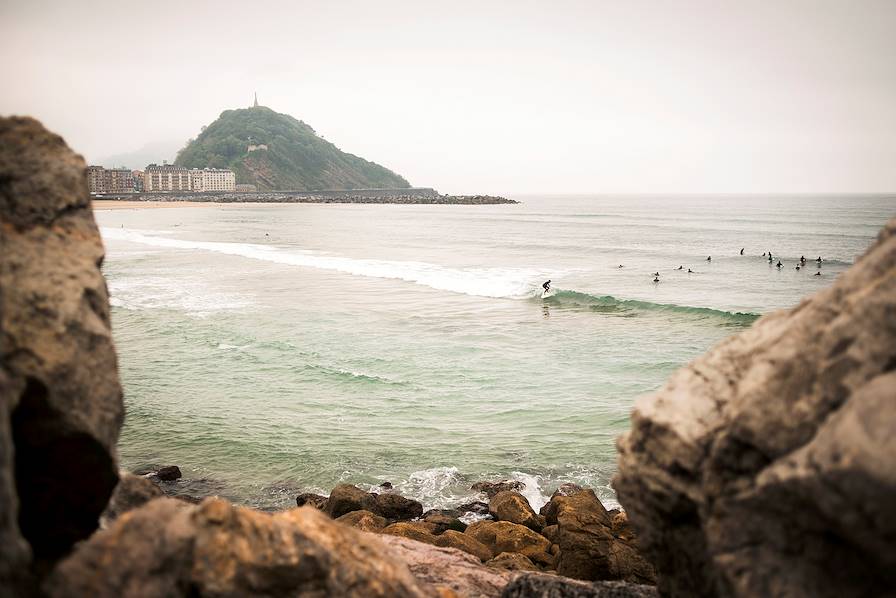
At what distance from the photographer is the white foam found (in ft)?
131

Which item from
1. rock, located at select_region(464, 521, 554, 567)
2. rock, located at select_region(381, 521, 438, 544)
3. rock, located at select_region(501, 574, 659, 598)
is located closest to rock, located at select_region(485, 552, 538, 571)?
rock, located at select_region(464, 521, 554, 567)

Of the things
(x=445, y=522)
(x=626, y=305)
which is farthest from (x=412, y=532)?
(x=626, y=305)

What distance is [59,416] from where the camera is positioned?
419cm

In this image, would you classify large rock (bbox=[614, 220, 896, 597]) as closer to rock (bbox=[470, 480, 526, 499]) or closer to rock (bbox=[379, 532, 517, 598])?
rock (bbox=[379, 532, 517, 598])

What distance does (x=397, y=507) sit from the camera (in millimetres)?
12188

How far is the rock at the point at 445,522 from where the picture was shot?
1124 centimetres

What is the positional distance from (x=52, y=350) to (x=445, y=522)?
8487 mm

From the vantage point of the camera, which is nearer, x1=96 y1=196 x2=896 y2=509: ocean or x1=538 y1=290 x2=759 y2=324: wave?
x1=96 y1=196 x2=896 y2=509: ocean

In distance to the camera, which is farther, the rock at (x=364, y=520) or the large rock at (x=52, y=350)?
the rock at (x=364, y=520)

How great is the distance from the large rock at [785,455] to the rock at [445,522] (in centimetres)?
668

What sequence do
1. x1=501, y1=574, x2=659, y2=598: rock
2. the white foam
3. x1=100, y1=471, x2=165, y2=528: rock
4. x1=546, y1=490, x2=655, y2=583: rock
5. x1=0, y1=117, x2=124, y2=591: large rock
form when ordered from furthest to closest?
the white foam < x1=546, y1=490, x2=655, y2=583: rock < x1=501, y1=574, x2=659, y2=598: rock < x1=100, y1=471, x2=165, y2=528: rock < x1=0, y1=117, x2=124, y2=591: large rock

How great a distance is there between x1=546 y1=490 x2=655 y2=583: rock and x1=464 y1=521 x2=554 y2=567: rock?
0.35m

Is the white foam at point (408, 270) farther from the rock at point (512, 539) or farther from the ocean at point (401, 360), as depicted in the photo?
the rock at point (512, 539)

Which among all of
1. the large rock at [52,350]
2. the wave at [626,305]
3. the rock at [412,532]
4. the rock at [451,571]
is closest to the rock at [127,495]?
the large rock at [52,350]
